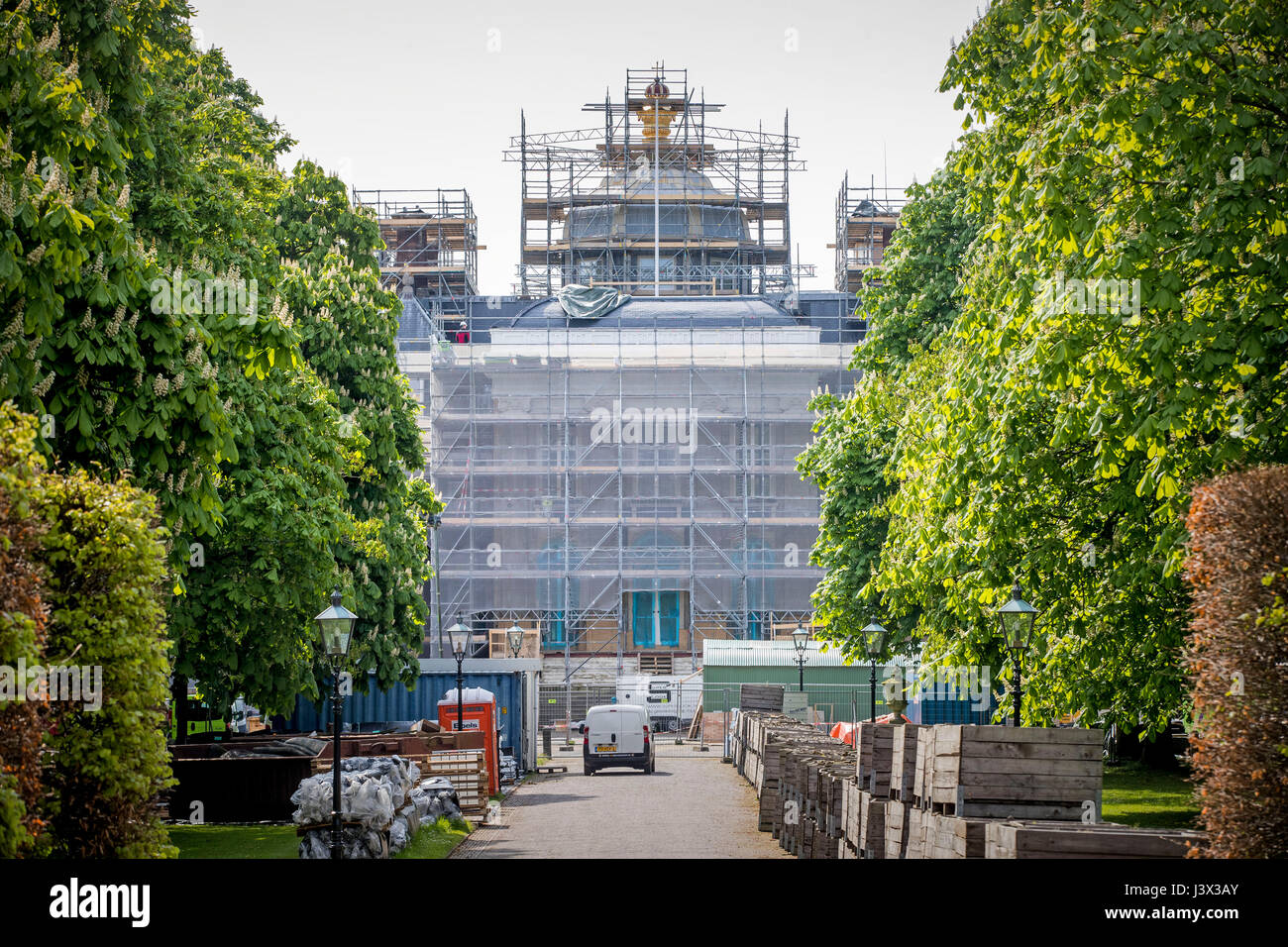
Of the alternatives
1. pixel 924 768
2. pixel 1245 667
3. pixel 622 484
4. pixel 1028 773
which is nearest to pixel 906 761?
pixel 924 768

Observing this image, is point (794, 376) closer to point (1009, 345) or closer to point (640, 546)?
point (640, 546)

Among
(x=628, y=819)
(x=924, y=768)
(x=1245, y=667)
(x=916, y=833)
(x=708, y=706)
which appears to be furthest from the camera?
(x=708, y=706)

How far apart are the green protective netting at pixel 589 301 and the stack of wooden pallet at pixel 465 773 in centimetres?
3621

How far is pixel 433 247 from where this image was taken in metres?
74.1

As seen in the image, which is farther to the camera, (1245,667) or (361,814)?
(361,814)

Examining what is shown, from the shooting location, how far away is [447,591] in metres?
56.3

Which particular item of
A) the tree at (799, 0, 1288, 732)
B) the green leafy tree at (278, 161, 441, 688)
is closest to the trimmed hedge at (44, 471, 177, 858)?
the tree at (799, 0, 1288, 732)

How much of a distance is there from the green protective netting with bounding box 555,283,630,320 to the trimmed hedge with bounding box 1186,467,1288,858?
2023 inches

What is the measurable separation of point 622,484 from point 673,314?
31.9 ft

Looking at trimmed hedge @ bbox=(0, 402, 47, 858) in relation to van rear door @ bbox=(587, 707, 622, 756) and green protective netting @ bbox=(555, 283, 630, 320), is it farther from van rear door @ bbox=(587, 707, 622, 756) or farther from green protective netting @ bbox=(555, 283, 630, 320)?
green protective netting @ bbox=(555, 283, 630, 320)

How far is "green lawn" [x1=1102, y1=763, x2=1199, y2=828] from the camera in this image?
80.1 feet

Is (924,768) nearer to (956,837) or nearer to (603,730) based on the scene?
(956,837)

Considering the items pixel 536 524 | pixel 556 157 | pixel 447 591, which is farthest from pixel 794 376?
pixel 556 157

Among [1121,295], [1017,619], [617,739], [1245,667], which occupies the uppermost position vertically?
Answer: [1121,295]
